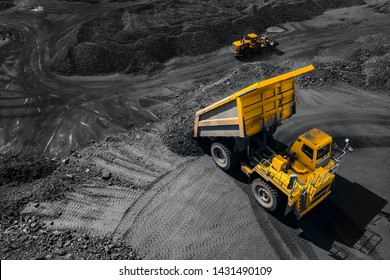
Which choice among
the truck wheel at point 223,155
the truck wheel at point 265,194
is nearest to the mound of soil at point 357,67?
the truck wheel at point 223,155

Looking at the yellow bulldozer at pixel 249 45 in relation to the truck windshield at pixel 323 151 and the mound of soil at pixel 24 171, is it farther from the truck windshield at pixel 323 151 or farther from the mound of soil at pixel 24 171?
the mound of soil at pixel 24 171

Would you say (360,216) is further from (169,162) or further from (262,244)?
(169,162)

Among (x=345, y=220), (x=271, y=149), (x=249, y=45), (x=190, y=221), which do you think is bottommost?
(x=345, y=220)

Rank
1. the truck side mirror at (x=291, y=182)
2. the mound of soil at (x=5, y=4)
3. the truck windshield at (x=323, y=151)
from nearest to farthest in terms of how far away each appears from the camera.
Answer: the truck side mirror at (x=291, y=182) < the truck windshield at (x=323, y=151) < the mound of soil at (x=5, y=4)

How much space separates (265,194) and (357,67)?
12451 mm

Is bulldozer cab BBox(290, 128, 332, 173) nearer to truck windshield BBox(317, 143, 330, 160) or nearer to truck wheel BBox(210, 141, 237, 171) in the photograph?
truck windshield BBox(317, 143, 330, 160)

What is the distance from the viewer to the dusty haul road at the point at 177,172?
1051 centimetres

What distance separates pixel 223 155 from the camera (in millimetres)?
12625

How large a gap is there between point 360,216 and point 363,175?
2.22 metres

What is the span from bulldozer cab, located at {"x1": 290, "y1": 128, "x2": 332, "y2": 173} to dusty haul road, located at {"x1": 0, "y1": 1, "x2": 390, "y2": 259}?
1952 millimetres

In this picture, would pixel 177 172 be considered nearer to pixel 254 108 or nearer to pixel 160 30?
pixel 254 108

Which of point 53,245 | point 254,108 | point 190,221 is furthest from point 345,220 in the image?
point 53,245

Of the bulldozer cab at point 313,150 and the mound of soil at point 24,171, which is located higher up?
the bulldozer cab at point 313,150

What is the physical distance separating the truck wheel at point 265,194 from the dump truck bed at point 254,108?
5.86ft
